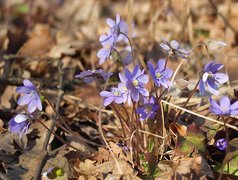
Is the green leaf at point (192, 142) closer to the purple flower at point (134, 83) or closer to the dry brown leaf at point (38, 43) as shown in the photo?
A: the purple flower at point (134, 83)

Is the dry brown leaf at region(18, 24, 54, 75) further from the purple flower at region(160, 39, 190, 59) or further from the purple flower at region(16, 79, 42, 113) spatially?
the purple flower at region(160, 39, 190, 59)

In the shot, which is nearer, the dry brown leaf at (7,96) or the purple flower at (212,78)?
the purple flower at (212,78)

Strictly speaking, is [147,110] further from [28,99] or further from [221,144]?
[28,99]

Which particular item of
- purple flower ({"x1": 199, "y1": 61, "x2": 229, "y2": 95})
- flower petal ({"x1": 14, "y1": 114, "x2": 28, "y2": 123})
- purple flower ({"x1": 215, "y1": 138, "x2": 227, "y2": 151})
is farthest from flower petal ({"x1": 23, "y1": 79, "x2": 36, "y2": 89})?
purple flower ({"x1": 215, "y1": 138, "x2": 227, "y2": 151})

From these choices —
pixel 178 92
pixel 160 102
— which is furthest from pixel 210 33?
pixel 160 102

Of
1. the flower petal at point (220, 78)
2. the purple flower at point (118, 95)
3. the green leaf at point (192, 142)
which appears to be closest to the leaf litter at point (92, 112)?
the green leaf at point (192, 142)
